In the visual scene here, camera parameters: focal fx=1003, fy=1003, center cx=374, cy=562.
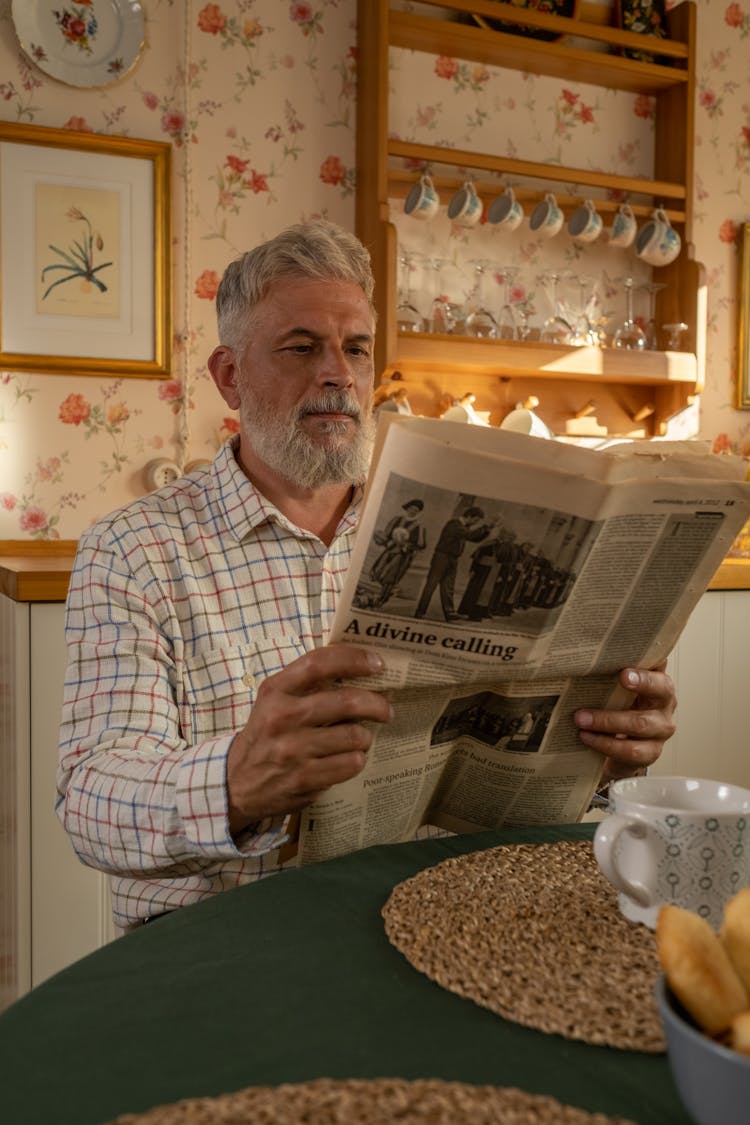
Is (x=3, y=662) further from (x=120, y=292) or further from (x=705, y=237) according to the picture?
(x=705, y=237)

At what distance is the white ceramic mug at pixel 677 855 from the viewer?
591mm

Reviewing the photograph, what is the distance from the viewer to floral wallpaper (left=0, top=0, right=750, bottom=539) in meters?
2.18

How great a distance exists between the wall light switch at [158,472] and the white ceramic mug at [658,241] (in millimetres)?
1333

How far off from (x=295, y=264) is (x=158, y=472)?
1091 mm

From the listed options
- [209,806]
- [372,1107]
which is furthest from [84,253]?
[372,1107]

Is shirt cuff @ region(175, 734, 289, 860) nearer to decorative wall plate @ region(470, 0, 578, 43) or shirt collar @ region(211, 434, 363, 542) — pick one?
shirt collar @ region(211, 434, 363, 542)

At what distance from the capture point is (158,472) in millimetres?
2260

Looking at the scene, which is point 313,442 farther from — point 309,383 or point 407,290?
point 407,290

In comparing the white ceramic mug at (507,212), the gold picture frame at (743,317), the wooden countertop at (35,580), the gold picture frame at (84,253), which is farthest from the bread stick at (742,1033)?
the gold picture frame at (743,317)

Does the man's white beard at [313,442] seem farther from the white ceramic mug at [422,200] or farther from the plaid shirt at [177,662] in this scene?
the white ceramic mug at [422,200]

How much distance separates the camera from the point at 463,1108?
0.41 metres

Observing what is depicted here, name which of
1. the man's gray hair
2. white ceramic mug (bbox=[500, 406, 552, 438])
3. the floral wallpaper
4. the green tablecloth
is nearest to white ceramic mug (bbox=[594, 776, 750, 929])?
the green tablecloth

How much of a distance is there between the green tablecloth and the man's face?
69cm

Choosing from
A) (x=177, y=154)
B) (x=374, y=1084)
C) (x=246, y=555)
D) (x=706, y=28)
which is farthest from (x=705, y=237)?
(x=374, y=1084)
